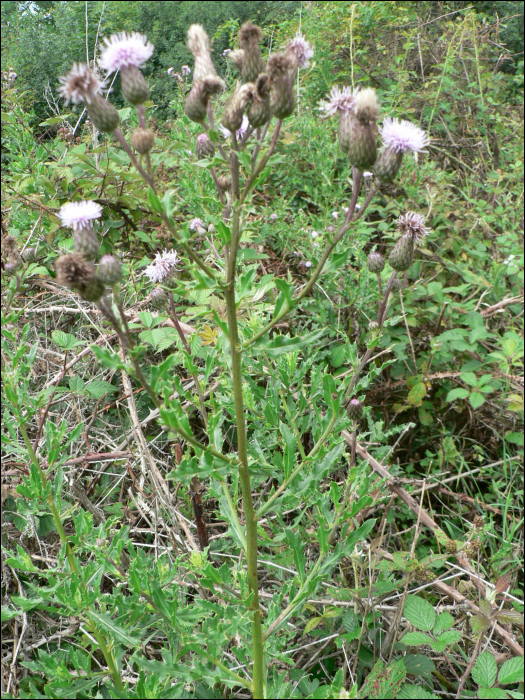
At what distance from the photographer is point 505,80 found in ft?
23.5

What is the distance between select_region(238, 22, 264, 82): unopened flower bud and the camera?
126cm

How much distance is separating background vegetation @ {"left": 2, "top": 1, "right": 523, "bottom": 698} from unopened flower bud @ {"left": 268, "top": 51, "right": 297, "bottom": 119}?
28cm

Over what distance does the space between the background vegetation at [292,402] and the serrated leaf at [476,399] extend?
6 cm

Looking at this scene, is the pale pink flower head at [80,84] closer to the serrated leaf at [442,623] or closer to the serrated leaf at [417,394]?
the serrated leaf at [442,623]

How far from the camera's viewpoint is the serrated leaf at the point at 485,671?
1.42 m

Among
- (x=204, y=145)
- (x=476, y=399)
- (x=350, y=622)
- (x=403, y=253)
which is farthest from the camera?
(x=476, y=399)

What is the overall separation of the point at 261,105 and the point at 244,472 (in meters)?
0.81

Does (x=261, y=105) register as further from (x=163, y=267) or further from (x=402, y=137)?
(x=163, y=267)

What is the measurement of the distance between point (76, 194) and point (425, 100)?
3.97 metres

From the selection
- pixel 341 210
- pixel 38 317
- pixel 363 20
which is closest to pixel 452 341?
pixel 341 210

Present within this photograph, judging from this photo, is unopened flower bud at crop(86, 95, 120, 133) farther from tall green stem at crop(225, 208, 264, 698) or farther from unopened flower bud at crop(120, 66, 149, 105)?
tall green stem at crop(225, 208, 264, 698)

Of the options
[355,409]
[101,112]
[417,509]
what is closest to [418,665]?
[417,509]

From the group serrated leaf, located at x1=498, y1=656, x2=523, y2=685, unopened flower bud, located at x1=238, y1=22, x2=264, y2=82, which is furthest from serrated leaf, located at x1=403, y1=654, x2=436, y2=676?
unopened flower bud, located at x1=238, y1=22, x2=264, y2=82

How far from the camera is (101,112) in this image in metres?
1.20
